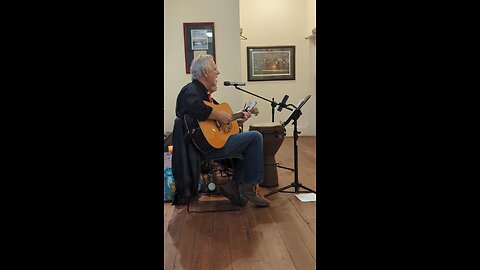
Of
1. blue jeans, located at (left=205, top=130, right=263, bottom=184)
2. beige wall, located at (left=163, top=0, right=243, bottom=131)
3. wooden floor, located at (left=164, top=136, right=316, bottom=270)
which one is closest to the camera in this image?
wooden floor, located at (left=164, top=136, right=316, bottom=270)

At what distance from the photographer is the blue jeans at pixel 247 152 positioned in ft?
7.96

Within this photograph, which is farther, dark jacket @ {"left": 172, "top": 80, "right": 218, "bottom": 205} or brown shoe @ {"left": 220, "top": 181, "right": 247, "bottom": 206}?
brown shoe @ {"left": 220, "top": 181, "right": 247, "bottom": 206}

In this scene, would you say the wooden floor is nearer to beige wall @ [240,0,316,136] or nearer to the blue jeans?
the blue jeans

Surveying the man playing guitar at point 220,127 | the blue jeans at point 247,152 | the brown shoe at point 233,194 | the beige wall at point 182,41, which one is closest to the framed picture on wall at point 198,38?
the beige wall at point 182,41

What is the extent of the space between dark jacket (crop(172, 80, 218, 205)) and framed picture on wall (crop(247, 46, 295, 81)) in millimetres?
3185

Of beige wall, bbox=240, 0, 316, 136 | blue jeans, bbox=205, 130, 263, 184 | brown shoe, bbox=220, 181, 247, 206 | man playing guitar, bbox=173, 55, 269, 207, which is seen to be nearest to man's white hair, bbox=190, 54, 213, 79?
man playing guitar, bbox=173, 55, 269, 207

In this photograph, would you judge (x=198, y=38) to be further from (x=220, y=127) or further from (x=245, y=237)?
(x=245, y=237)

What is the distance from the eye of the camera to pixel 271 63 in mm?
5535

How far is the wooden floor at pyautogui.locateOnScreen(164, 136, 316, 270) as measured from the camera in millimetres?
1708

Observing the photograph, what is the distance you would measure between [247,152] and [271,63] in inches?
131

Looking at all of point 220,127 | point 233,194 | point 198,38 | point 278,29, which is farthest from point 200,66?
point 278,29
